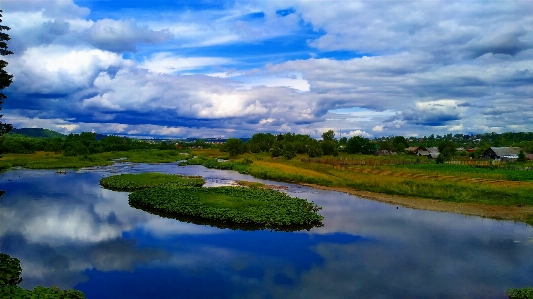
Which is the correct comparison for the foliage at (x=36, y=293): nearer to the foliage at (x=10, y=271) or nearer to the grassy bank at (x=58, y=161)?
the foliage at (x=10, y=271)

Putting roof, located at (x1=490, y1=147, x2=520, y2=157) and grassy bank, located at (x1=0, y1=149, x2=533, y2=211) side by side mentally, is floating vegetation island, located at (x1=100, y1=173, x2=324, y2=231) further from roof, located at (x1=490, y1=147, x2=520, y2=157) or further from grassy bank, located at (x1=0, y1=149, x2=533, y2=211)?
roof, located at (x1=490, y1=147, x2=520, y2=157)

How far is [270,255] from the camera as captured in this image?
66.6 feet

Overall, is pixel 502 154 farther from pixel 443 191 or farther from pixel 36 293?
pixel 36 293

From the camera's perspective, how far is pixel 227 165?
75.9 meters

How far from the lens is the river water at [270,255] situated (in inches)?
635

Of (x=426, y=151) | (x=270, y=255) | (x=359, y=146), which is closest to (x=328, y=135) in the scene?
(x=359, y=146)

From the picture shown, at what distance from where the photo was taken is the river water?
1614 centimetres

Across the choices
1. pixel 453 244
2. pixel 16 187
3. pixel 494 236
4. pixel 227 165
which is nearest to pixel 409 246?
pixel 453 244

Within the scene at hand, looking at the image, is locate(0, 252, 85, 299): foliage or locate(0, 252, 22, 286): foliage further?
locate(0, 252, 22, 286): foliage

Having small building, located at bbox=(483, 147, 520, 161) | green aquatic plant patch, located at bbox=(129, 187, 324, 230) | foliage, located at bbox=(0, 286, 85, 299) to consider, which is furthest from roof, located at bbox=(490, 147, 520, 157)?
foliage, located at bbox=(0, 286, 85, 299)

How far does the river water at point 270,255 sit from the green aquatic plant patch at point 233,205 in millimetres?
1615

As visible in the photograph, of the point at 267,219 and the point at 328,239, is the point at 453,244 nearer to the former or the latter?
the point at 328,239

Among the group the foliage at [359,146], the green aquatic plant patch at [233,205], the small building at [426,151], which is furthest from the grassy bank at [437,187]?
the small building at [426,151]

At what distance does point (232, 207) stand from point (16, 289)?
58.2 feet
